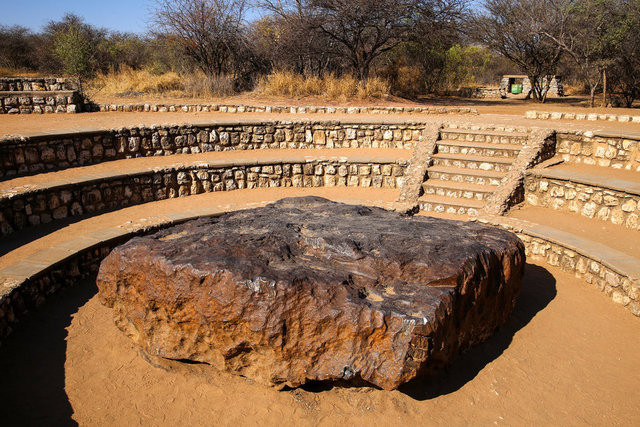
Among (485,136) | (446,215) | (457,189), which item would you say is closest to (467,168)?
(457,189)

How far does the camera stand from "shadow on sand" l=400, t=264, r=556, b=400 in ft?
11.3

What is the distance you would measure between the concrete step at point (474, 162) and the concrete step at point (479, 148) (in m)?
0.14

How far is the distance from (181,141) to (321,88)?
7177 mm

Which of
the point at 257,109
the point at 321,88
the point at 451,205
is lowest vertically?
the point at 451,205

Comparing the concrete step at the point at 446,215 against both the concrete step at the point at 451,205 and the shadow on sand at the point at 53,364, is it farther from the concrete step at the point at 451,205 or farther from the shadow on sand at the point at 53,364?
the shadow on sand at the point at 53,364

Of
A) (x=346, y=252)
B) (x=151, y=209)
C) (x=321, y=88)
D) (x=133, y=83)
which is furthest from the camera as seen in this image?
(x=133, y=83)

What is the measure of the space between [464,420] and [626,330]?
2299 millimetres

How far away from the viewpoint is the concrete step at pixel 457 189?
7270 mm

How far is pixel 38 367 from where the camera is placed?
3.70 meters

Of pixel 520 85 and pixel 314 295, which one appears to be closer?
pixel 314 295

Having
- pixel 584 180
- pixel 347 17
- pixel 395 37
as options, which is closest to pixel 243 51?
Answer: pixel 347 17

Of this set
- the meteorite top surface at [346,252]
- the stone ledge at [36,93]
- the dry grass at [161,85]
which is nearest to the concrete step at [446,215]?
the meteorite top surface at [346,252]

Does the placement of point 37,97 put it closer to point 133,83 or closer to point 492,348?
point 133,83

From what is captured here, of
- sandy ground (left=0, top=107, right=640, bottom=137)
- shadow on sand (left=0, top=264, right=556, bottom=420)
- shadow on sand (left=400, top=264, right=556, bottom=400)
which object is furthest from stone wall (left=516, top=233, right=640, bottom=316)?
sandy ground (left=0, top=107, right=640, bottom=137)
